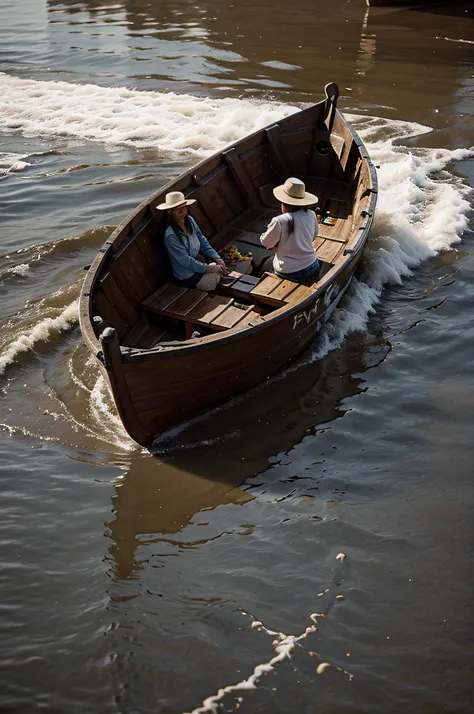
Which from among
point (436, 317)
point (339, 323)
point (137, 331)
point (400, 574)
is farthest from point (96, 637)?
point (436, 317)

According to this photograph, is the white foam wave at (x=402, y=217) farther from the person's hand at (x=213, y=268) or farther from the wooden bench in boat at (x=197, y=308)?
the person's hand at (x=213, y=268)

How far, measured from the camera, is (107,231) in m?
10.7

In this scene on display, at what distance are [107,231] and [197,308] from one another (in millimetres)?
4281

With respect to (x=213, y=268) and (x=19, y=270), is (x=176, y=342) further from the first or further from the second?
(x=19, y=270)

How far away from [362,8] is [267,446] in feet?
71.4

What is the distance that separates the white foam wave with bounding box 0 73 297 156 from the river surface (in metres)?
2.45

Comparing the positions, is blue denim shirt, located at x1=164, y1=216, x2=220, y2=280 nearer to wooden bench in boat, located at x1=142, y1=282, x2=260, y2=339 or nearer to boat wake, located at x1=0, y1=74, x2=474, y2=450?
wooden bench in boat, located at x1=142, y1=282, x2=260, y2=339

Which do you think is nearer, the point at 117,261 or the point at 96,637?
the point at 96,637

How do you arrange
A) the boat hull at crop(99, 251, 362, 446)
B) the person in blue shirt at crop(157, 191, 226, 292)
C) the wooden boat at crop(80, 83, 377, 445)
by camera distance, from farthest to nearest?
the person in blue shirt at crop(157, 191, 226, 292) < the wooden boat at crop(80, 83, 377, 445) < the boat hull at crop(99, 251, 362, 446)

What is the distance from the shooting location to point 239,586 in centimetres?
490

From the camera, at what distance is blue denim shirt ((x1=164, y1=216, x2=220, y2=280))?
7312 millimetres

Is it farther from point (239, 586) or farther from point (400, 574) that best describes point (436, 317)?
point (239, 586)

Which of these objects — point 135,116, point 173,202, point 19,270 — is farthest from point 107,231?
point 135,116

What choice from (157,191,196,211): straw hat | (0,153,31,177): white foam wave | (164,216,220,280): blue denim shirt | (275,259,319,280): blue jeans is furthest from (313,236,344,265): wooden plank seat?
(0,153,31,177): white foam wave
